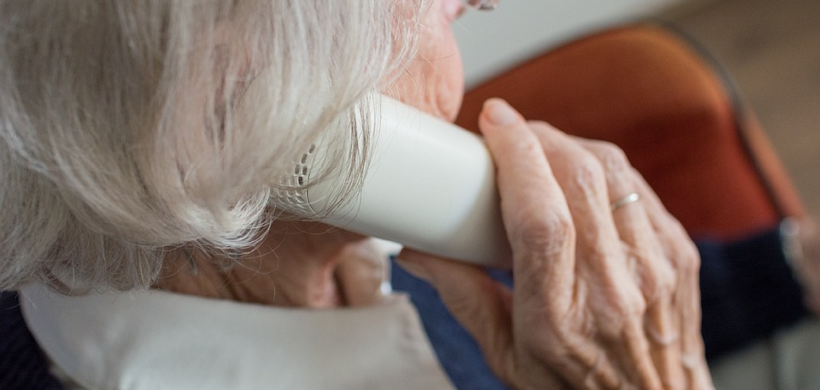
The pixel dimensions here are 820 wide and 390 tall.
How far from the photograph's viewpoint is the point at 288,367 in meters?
0.65

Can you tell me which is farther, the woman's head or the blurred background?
the blurred background

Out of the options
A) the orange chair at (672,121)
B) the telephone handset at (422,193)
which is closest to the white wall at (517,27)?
the orange chair at (672,121)

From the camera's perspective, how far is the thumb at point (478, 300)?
697 millimetres

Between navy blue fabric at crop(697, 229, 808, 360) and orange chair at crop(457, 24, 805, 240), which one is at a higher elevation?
orange chair at crop(457, 24, 805, 240)

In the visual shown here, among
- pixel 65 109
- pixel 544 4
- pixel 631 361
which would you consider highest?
pixel 544 4

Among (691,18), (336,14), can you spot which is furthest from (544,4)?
(336,14)

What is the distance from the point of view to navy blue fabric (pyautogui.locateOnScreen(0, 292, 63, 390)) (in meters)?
0.60

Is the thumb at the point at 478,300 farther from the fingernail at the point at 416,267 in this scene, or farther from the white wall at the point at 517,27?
the white wall at the point at 517,27

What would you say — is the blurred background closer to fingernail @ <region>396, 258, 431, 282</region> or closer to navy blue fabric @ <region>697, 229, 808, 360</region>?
navy blue fabric @ <region>697, 229, 808, 360</region>

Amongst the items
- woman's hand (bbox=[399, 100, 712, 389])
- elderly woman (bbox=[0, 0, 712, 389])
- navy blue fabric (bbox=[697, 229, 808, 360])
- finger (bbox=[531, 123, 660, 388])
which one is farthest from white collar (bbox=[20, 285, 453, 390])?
navy blue fabric (bbox=[697, 229, 808, 360])

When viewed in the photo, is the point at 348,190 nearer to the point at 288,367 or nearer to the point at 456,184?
the point at 456,184

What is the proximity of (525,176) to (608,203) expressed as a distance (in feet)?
0.39

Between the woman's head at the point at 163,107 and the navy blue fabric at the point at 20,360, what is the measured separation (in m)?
0.18

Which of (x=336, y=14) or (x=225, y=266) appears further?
(x=225, y=266)
